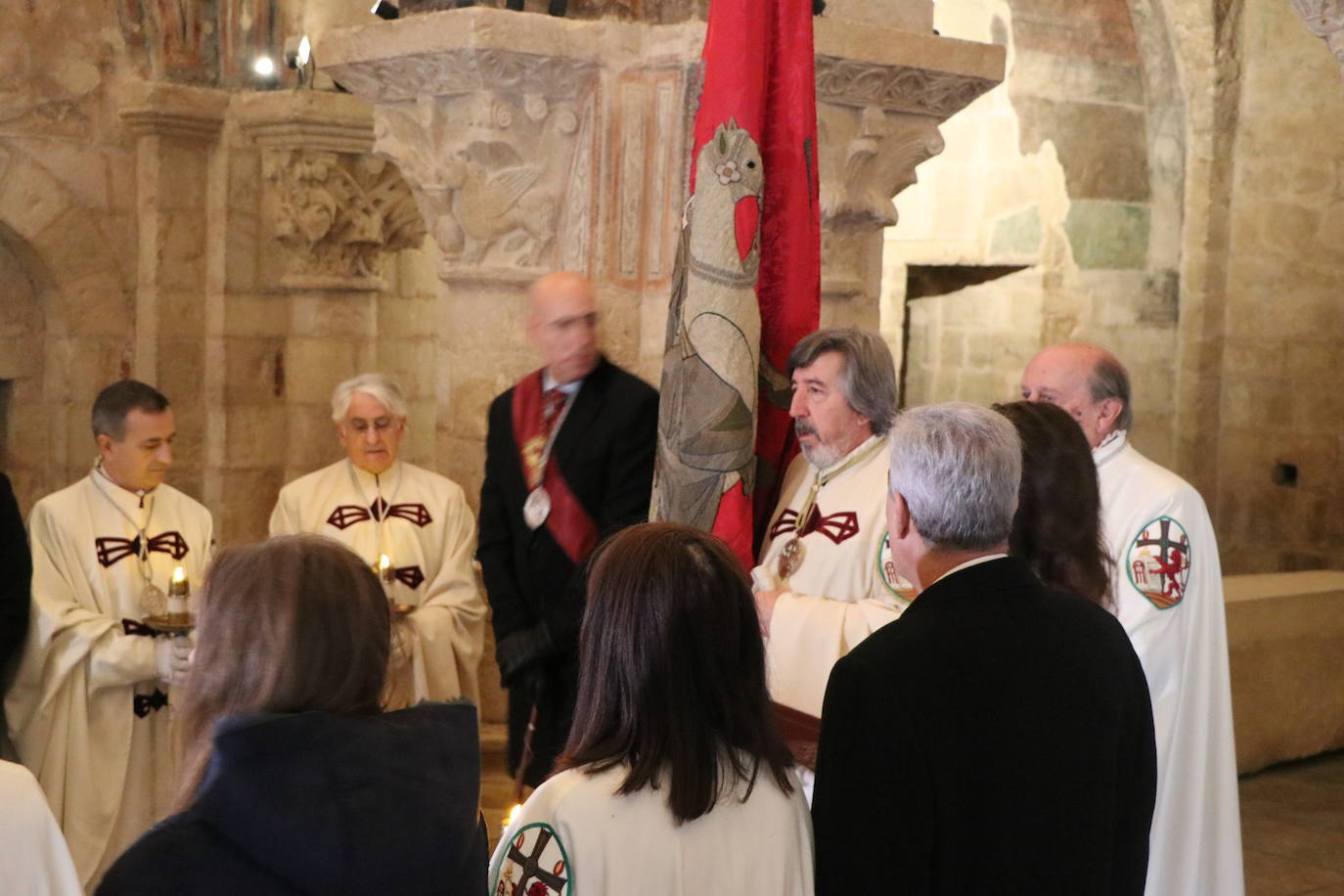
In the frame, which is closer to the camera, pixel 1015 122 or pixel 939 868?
pixel 939 868

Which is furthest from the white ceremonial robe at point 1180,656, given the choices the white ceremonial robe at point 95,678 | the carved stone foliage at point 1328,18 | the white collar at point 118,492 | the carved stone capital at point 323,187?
the carved stone capital at point 323,187

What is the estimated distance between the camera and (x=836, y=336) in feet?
9.89

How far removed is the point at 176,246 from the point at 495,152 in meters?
3.09

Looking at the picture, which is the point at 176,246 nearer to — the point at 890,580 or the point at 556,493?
the point at 556,493

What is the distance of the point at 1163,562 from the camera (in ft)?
10.7

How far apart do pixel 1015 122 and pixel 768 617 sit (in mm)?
6617

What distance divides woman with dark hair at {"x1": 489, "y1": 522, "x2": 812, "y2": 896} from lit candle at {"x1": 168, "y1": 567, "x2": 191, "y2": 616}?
2.07m

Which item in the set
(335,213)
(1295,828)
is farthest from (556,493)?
(335,213)

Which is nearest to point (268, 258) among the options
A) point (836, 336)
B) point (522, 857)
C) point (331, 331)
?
point (331, 331)

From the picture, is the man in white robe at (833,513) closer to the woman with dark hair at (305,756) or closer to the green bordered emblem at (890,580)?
the green bordered emblem at (890,580)

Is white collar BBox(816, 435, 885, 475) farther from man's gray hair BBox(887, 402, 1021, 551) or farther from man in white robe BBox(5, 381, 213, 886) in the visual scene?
man in white robe BBox(5, 381, 213, 886)

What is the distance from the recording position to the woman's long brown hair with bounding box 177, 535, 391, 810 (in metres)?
1.61

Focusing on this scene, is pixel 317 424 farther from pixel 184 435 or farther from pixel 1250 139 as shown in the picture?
pixel 1250 139

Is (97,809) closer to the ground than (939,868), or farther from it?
closer to the ground
